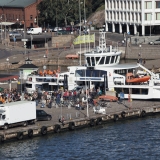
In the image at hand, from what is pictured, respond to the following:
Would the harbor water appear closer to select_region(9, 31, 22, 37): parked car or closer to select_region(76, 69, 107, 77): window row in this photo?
select_region(76, 69, 107, 77): window row

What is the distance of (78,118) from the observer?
7612cm

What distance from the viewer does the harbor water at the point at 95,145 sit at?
66881mm

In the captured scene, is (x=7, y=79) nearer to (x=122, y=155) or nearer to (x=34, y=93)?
(x=34, y=93)

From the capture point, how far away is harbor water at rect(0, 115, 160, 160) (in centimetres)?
6688

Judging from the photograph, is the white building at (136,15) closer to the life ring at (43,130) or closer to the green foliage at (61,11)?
the green foliage at (61,11)

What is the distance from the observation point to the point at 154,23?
144375 mm

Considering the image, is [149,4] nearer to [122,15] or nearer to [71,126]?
[122,15]

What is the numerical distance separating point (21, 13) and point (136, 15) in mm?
27450

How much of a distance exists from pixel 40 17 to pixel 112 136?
90.4 m

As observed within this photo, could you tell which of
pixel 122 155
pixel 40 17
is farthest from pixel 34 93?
pixel 40 17

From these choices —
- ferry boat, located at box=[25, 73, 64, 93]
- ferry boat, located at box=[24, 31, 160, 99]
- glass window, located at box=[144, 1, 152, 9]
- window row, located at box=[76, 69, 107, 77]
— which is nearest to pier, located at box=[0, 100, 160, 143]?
ferry boat, located at box=[24, 31, 160, 99]

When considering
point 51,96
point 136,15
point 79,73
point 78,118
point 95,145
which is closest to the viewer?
point 95,145

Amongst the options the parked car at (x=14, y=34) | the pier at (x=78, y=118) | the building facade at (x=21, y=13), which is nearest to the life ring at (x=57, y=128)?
the pier at (x=78, y=118)

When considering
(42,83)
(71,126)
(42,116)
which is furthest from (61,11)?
(71,126)
